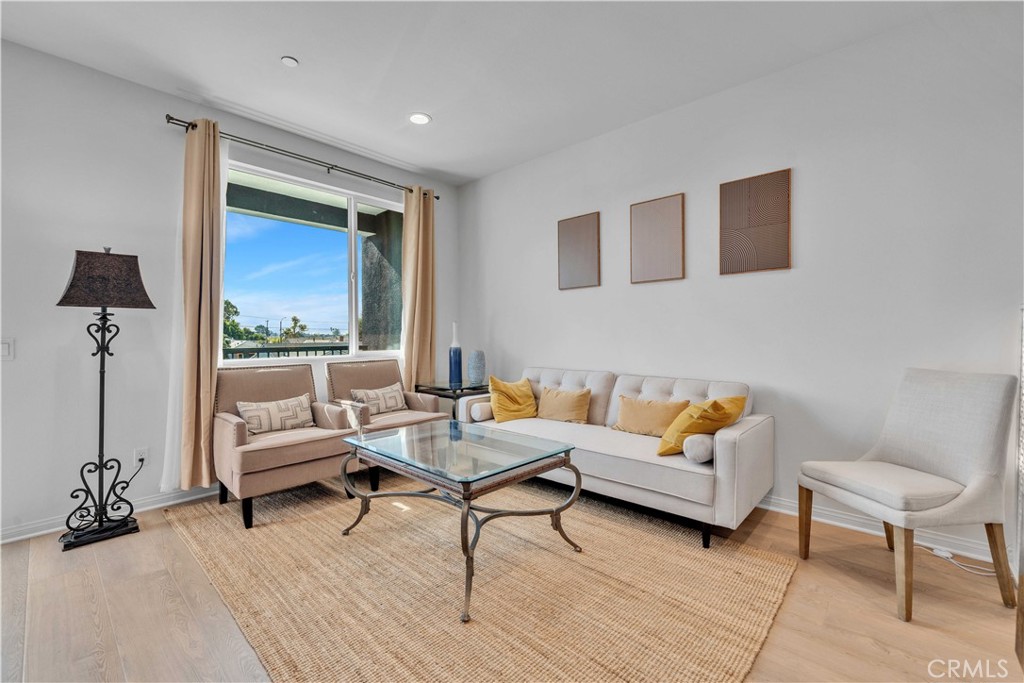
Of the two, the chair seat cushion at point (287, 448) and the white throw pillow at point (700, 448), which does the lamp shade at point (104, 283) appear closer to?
the chair seat cushion at point (287, 448)

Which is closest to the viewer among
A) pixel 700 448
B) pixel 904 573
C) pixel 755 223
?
pixel 904 573

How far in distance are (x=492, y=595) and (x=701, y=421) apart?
1.38m

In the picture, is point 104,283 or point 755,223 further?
point 755,223

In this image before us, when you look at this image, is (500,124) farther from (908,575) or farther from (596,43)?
(908,575)

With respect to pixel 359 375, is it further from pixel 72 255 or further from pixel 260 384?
pixel 72 255

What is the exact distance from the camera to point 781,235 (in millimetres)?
2814

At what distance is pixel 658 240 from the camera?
3.38m

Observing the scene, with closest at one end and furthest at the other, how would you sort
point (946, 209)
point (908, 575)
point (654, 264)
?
1. point (908, 575)
2. point (946, 209)
3. point (654, 264)

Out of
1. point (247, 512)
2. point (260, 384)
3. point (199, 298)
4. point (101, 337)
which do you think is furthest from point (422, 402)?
point (101, 337)

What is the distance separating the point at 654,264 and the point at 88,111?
151 inches

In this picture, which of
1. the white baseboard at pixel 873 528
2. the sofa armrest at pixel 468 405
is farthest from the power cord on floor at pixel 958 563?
the sofa armrest at pixel 468 405

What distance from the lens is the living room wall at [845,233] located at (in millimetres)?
2236

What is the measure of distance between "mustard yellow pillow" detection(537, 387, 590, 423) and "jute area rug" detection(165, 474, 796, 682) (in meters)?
0.76

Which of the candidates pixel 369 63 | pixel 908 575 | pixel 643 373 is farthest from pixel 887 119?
pixel 369 63
